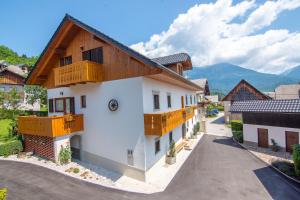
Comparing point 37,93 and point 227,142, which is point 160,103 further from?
point 37,93

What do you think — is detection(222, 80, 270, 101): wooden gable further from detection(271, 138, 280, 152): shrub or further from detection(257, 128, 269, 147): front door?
detection(271, 138, 280, 152): shrub

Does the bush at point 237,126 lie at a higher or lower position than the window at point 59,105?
lower

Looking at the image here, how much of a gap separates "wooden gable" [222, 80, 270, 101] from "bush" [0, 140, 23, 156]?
106 ft

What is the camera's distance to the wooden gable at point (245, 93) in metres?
30.3

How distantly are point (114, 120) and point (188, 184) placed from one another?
685 centimetres

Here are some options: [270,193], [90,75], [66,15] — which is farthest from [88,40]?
[270,193]

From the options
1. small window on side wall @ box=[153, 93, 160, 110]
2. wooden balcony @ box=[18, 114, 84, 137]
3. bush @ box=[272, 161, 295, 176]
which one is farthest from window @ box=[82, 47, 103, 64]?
bush @ box=[272, 161, 295, 176]

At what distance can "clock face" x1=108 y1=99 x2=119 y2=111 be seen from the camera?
43.8 ft

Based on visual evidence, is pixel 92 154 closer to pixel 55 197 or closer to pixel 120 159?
pixel 120 159

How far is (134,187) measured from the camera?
11664 mm

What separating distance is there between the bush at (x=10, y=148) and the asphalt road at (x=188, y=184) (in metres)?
1.74

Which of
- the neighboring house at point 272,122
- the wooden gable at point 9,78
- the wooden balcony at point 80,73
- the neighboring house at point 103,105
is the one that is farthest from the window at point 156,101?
the wooden gable at point 9,78

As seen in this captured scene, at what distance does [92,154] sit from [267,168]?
14185mm

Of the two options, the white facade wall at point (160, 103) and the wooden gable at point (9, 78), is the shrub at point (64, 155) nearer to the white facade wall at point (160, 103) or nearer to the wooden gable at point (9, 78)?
the white facade wall at point (160, 103)
